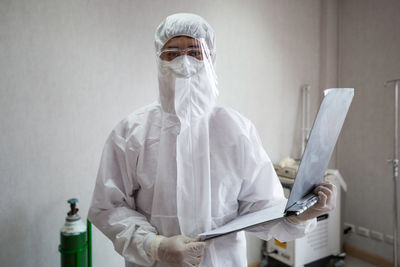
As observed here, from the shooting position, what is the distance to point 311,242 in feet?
7.37

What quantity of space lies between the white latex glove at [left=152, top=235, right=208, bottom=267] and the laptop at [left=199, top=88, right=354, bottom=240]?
4 centimetres

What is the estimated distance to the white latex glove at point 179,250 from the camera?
828 millimetres

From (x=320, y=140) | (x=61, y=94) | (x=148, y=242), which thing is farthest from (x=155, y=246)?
(x=61, y=94)

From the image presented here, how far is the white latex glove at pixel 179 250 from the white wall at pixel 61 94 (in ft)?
3.40

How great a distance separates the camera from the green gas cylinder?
4.82 feet

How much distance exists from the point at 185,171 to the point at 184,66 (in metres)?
0.35

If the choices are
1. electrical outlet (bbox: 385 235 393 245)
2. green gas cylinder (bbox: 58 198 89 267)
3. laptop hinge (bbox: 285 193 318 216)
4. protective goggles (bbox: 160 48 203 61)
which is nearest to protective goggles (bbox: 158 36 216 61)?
protective goggles (bbox: 160 48 203 61)

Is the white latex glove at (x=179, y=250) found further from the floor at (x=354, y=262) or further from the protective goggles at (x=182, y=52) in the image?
the floor at (x=354, y=262)

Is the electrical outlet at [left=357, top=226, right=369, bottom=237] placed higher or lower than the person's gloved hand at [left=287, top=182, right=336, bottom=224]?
lower

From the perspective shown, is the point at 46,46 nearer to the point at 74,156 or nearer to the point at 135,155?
the point at 74,156

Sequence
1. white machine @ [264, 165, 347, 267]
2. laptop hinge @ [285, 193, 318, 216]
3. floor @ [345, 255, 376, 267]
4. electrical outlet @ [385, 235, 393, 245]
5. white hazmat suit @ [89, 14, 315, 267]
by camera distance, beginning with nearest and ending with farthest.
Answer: laptop hinge @ [285, 193, 318, 216], white hazmat suit @ [89, 14, 315, 267], white machine @ [264, 165, 347, 267], electrical outlet @ [385, 235, 393, 245], floor @ [345, 255, 376, 267]

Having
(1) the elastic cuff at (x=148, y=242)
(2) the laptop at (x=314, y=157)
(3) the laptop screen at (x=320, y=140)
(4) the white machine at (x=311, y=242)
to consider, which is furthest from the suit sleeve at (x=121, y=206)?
(4) the white machine at (x=311, y=242)

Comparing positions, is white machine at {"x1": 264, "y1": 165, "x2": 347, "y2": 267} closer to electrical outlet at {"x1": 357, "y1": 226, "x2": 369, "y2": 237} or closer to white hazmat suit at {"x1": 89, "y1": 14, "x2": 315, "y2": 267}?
electrical outlet at {"x1": 357, "y1": 226, "x2": 369, "y2": 237}

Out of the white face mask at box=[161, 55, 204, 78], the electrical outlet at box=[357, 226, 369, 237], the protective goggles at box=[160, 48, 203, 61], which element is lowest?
the electrical outlet at box=[357, 226, 369, 237]
